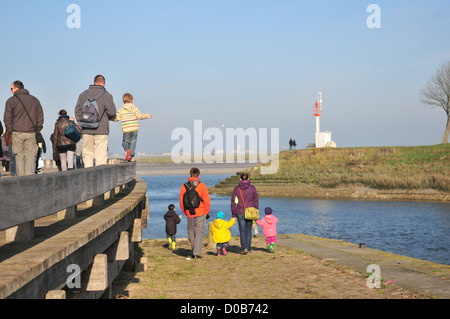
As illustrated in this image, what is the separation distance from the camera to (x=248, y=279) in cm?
1223

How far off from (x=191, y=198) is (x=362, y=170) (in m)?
56.8

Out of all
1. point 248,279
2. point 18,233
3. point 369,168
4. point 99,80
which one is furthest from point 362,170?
point 18,233

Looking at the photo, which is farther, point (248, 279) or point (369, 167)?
point (369, 167)

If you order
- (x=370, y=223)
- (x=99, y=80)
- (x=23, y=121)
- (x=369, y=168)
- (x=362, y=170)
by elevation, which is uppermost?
(x=99, y=80)

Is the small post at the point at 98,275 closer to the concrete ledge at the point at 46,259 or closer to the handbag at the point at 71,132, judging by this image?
the concrete ledge at the point at 46,259

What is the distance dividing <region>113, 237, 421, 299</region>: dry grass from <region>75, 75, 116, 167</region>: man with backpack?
2.72 metres

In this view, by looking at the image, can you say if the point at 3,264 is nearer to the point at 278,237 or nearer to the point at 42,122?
the point at 42,122

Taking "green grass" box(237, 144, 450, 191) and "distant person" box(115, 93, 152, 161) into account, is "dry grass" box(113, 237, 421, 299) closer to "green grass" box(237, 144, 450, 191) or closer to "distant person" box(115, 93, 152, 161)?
"distant person" box(115, 93, 152, 161)

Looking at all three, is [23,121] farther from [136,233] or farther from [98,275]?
[98,275]

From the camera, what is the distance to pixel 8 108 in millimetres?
11289

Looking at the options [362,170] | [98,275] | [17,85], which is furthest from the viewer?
[362,170]

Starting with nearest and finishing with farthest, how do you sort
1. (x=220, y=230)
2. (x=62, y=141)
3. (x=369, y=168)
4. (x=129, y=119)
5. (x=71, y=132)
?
1. (x=71, y=132)
2. (x=62, y=141)
3. (x=129, y=119)
4. (x=220, y=230)
5. (x=369, y=168)

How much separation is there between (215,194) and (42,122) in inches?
2084
